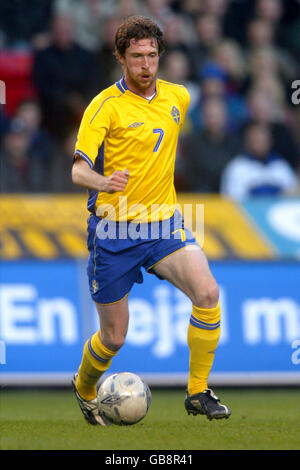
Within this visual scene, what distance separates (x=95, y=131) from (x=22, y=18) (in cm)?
693

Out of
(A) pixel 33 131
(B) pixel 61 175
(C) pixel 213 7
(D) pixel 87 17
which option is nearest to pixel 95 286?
(B) pixel 61 175

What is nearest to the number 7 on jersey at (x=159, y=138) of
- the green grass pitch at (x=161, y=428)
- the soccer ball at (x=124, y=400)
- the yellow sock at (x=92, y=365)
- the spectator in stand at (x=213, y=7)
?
the yellow sock at (x=92, y=365)

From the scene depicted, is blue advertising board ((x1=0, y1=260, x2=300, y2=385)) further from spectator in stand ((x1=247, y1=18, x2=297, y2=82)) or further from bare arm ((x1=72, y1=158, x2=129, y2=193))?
spectator in stand ((x1=247, y1=18, x2=297, y2=82))

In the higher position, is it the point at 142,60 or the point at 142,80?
the point at 142,60

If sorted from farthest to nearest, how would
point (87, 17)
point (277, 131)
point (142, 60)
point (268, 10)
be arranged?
point (268, 10)
point (87, 17)
point (277, 131)
point (142, 60)

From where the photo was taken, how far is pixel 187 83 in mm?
11898

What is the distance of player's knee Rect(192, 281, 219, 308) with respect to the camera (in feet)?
19.8

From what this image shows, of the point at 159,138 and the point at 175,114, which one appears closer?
the point at 159,138

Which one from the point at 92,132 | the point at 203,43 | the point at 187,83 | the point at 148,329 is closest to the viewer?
the point at 92,132

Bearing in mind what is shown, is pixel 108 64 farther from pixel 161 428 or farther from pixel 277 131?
pixel 161 428

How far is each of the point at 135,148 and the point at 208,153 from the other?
4.96m

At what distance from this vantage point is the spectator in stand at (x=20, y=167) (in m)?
10.3

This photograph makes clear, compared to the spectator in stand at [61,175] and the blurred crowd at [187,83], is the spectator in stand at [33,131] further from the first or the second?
the spectator in stand at [61,175]

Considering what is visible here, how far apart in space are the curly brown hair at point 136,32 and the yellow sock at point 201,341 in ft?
5.55
